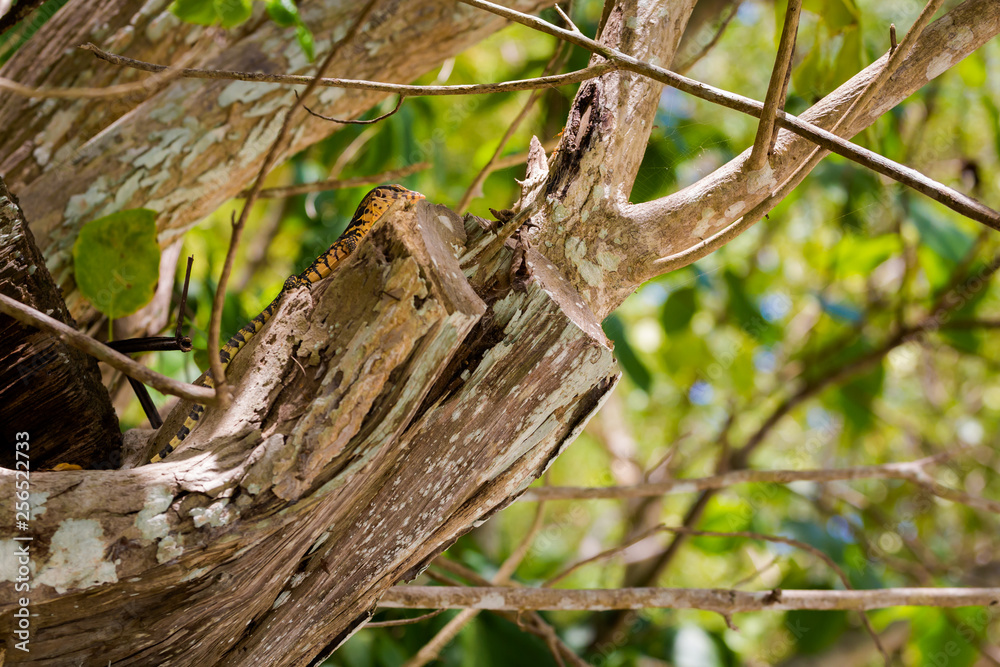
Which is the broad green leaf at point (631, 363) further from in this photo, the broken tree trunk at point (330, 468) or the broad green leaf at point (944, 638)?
the broken tree trunk at point (330, 468)

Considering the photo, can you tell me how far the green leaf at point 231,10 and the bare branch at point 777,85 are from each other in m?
1.22

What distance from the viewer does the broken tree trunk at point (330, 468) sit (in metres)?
1.12

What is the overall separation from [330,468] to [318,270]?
88 cm

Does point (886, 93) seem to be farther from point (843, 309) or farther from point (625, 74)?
point (843, 309)

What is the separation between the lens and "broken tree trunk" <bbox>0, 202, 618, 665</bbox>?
1.12 meters

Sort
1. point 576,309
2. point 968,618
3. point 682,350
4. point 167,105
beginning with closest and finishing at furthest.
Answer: point 576,309 < point 167,105 < point 968,618 < point 682,350

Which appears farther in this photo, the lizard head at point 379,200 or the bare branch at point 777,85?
the lizard head at point 379,200

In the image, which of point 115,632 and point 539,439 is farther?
point 539,439

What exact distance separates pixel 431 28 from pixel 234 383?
1728 mm

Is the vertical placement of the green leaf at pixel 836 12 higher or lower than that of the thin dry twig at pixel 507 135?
lower

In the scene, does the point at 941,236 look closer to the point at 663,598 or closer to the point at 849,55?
the point at 849,55

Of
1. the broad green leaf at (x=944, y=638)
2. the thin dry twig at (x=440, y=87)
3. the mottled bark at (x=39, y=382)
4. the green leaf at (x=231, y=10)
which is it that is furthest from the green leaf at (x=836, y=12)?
the broad green leaf at (x=944, y=638)

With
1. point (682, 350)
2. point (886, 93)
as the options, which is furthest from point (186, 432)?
point (682, 350)

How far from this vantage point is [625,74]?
148 centimetres
